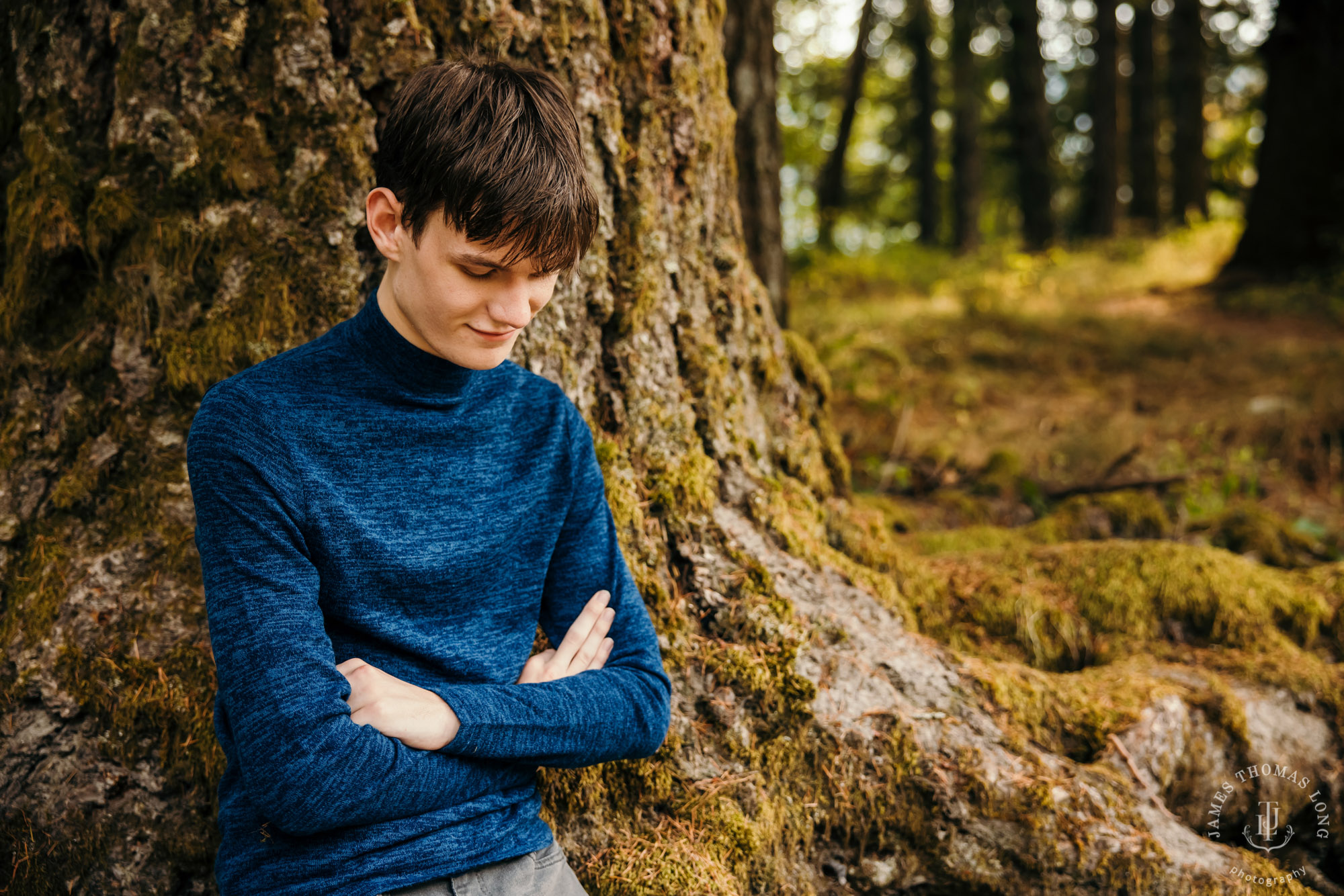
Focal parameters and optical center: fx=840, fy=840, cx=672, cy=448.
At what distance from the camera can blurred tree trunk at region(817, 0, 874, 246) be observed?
11.7m

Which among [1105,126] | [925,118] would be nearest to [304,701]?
[1105,126]

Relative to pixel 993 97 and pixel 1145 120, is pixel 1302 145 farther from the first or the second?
pixel 993 97

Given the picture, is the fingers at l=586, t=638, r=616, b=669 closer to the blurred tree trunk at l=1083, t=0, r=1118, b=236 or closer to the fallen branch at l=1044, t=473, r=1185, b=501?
the fallen branch at l=1044, t=473, r=1185, b=501

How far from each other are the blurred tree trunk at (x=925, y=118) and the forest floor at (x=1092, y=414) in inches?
526

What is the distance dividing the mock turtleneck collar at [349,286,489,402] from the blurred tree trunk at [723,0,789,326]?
138 inches

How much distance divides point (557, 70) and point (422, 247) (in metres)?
1.14

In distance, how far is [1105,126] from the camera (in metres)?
16.2

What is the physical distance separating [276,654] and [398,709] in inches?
10.4

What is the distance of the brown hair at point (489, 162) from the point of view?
5.46 ft

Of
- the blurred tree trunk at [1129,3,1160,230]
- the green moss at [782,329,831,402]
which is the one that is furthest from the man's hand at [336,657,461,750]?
the blurred tree trunk at [1129,3,1160,230]

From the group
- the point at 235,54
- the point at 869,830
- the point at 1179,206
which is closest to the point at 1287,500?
the point at 869,830

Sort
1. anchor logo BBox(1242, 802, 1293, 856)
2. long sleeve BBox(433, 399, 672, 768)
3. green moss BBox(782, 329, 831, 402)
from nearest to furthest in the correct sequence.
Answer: long sleeve BBox(433, 399, 672, 768) → anchor logo BBox(1242, 802, 1293, 856) → green moss BBox(782, 329, 831, 402)

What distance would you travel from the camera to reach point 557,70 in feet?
8.45

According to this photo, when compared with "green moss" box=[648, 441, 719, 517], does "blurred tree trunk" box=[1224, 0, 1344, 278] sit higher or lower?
higher
